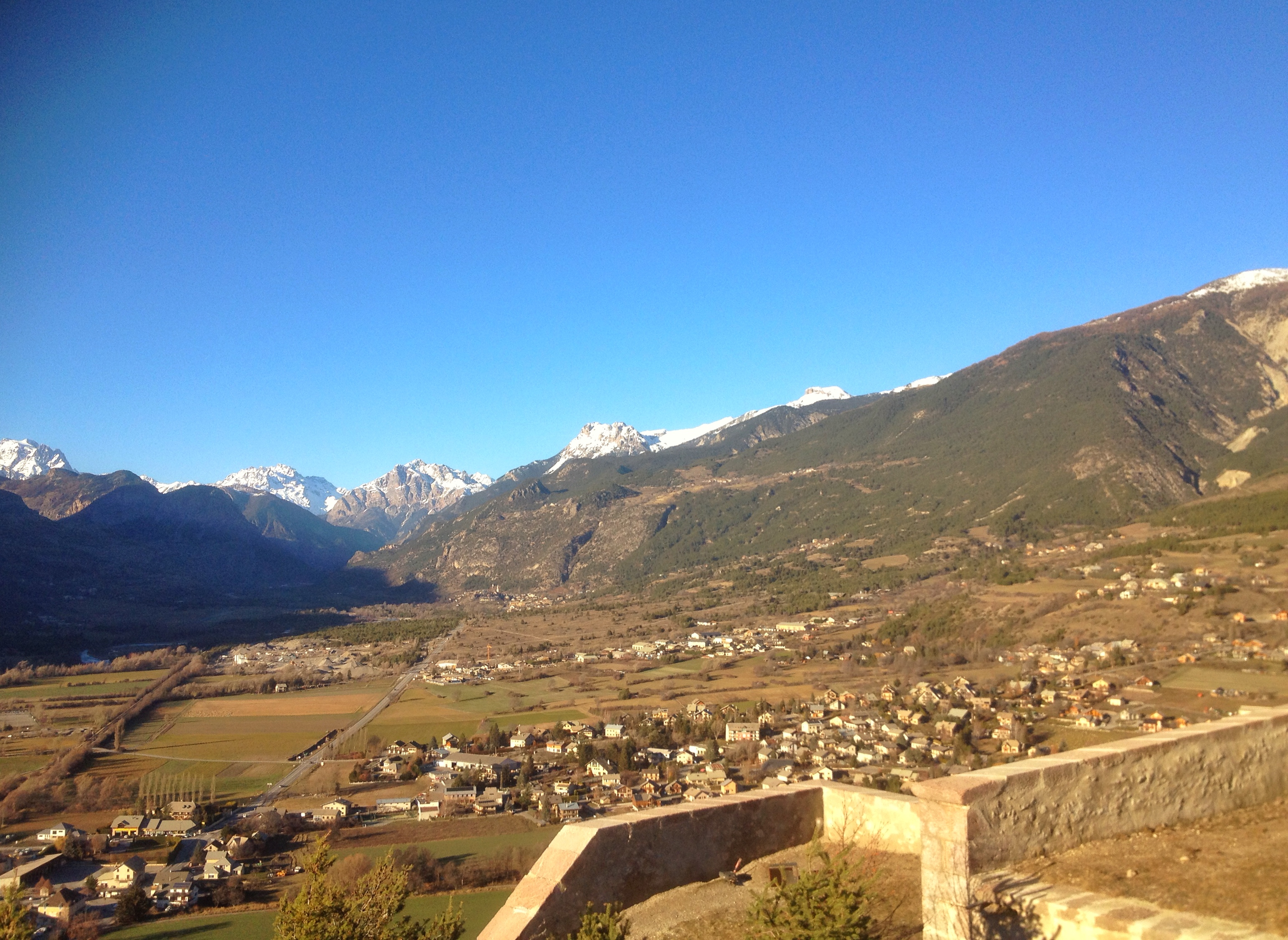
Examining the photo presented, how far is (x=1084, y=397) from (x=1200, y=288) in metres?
59.9

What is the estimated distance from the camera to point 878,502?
138 m

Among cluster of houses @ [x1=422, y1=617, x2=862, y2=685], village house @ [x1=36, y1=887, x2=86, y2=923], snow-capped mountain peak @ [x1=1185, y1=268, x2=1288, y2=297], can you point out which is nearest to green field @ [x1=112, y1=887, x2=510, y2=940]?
village house @ [x1=36, y1=887, x2=86, y2=923]

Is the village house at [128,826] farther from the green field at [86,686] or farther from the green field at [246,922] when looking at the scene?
the green field at [86,686]

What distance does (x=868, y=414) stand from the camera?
183375mm

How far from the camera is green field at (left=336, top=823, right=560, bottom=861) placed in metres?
25.9

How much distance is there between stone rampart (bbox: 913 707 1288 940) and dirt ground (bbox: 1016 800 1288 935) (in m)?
0.16

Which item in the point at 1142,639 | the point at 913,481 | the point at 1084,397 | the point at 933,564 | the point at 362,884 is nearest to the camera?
the point at 362,884

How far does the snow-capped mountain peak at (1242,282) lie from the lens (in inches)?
5827

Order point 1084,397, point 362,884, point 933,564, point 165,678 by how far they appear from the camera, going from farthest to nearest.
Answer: point 1084,397, point 933,564, point 165,678, point 362,884

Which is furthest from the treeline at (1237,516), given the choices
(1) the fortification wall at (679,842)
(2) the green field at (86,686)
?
(2) the green field at (86,686)

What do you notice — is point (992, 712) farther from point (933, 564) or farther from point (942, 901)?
point (933, 564)

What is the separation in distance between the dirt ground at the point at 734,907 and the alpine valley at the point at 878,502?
87.8m

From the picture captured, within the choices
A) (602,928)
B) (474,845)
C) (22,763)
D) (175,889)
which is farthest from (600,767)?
(22,763)

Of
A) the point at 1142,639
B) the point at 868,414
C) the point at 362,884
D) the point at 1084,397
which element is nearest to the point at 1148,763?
the point at 362,884
